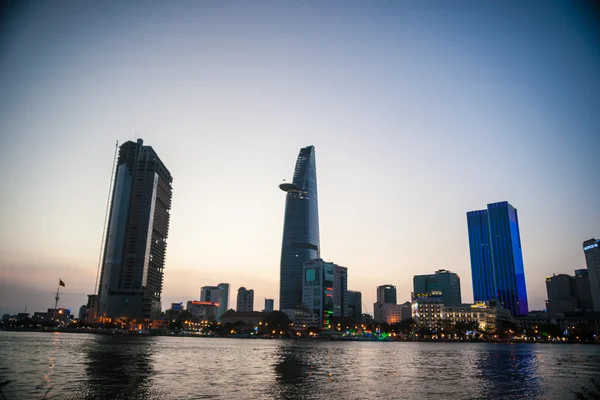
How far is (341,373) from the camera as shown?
65.9 meters

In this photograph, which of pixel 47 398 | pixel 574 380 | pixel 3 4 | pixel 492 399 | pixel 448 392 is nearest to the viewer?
pixel 3 4

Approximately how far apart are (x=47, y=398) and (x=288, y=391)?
23.3m

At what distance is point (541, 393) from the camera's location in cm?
5003

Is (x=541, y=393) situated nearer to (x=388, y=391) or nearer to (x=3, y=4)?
(x=388, y=391)

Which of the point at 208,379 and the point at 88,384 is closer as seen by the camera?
the point at 88,384

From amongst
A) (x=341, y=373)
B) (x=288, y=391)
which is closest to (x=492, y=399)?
(x=288, y=391)

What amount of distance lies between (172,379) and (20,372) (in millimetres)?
21377

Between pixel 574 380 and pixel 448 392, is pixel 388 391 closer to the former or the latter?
pixel 448 392

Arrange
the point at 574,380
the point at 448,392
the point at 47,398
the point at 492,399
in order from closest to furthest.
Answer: the point at 47,398 < the point at 492,399 < the point at 448,392 < the point at 574,380

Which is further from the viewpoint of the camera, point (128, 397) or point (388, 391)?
point (388, 391)

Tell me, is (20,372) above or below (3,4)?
below

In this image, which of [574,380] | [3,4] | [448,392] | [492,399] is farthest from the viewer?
[574,380]

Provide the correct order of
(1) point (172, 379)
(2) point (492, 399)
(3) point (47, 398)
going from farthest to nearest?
(1) point (172, 379) < (2) point (492, 399) < (3) point (47, 398)

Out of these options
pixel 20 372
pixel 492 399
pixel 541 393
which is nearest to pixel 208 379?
pixel 20 372
